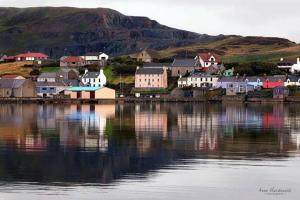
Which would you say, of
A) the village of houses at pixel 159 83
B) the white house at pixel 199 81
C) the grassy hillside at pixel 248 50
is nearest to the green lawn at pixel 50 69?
the village of houses at pixel 159 83

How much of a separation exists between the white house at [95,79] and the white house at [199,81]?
449 inches

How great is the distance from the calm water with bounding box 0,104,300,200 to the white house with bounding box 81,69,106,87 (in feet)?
195

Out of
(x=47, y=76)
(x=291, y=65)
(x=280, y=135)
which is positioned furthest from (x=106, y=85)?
(x=280, y=135)

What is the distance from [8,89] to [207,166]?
264 ft

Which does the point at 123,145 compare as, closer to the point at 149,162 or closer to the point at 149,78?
the point at 149,162

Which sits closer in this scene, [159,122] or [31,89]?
[159,122]

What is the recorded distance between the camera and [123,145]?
35875mm

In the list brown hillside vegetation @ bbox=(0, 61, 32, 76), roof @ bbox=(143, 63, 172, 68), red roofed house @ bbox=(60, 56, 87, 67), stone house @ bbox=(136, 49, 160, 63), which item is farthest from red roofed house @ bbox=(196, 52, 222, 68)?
brown hillside vegetation @ bbox=(0, 61, 32, 76)

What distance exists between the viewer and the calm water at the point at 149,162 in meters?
23.2

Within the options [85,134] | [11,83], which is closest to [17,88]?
[11,83]

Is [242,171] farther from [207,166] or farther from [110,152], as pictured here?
[110,152]

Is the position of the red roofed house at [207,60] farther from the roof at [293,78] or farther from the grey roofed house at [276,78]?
the roof at [293,78]

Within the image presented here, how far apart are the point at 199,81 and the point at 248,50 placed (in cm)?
6507

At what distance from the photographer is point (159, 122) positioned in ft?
174
